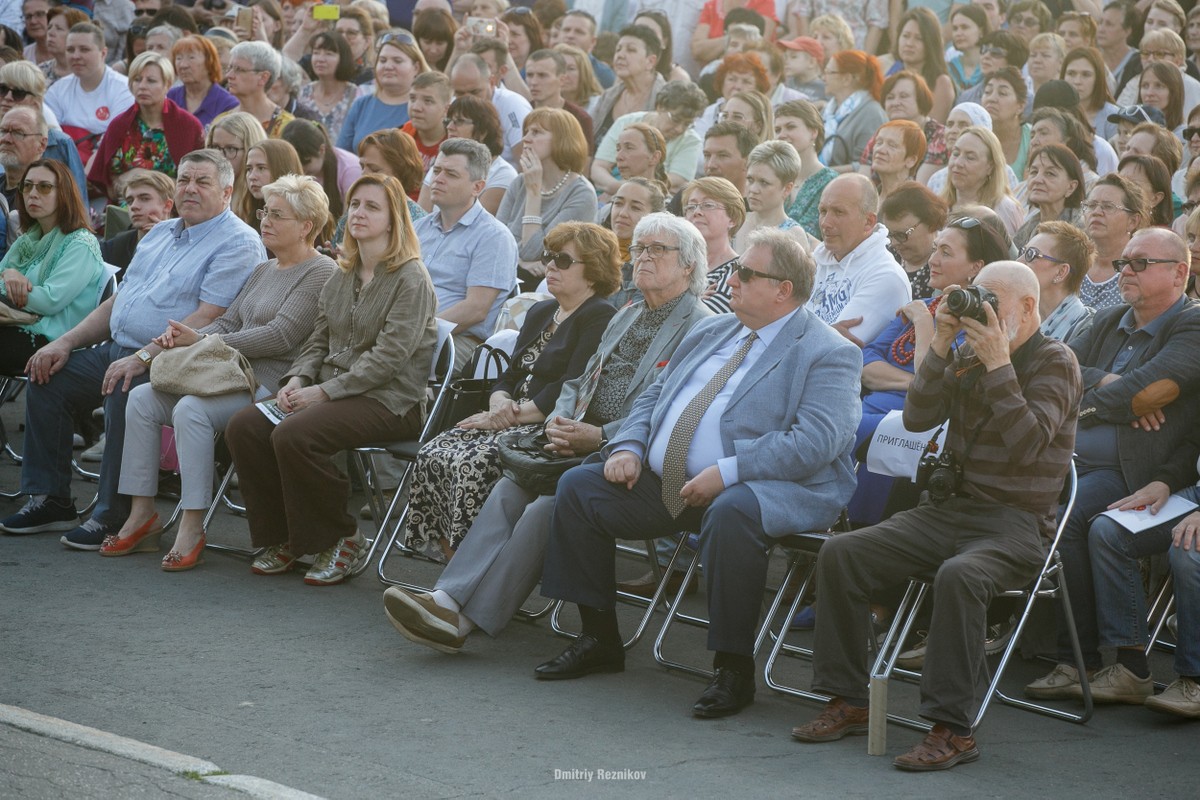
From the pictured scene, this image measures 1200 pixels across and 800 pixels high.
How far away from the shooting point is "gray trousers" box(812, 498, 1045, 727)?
4.74 m

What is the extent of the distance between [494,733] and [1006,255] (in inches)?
113

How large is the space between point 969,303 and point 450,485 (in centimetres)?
244

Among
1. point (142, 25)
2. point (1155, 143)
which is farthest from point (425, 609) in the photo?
point (142, 25)

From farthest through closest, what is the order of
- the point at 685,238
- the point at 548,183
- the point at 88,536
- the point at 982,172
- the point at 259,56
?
the point at 259,56 → the point at 548,183 → the point at 982,172 → the point at 88,536 → the point at 685,238

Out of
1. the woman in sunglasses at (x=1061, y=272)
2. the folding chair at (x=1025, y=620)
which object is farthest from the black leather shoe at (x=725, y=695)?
→ the woman in sunglasses at (x=1061, y=272)

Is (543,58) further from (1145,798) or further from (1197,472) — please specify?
(1145,798)

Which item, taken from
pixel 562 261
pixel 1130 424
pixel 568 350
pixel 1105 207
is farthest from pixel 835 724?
pixel 1105 207

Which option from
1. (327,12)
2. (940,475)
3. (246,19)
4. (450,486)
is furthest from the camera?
(246,19)

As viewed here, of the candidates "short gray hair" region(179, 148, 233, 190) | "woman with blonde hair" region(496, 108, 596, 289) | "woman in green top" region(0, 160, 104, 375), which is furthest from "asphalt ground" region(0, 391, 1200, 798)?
"woman with blonde hair" region(496, 108, 596, 289)

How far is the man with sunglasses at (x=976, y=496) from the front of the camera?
4.86 metres

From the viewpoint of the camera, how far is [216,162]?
7789 millimetres

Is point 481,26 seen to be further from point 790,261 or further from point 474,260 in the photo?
point 790,261

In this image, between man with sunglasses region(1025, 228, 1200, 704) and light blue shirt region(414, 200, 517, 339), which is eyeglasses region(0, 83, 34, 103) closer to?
light blue shirt region(414, 200, 517, 339)

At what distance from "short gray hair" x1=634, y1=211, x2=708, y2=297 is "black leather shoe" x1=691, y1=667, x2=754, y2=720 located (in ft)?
5.77
